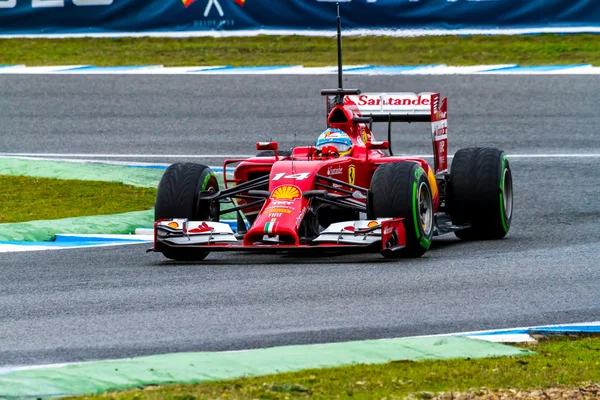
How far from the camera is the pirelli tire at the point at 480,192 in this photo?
11.2 metres

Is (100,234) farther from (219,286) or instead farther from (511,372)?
(511,372)

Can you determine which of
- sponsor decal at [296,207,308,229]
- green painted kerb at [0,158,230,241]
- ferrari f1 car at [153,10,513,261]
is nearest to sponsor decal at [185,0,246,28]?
green painted kerb at [0,158,230,241]

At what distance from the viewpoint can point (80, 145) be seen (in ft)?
54.3

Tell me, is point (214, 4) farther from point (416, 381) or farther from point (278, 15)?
point (416, 381)

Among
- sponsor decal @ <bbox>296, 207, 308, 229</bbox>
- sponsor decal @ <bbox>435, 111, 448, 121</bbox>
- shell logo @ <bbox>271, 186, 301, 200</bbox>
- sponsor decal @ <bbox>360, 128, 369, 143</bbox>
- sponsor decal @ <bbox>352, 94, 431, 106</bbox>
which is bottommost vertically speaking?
sponsor decal @ <bbox>296, 207, 308, 229</bbox>

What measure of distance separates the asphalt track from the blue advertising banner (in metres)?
1.73

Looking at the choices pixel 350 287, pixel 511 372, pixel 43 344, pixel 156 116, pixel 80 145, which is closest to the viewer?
pixel 511 372

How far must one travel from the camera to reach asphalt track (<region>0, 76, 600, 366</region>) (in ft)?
24.1

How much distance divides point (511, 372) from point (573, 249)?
164 inches

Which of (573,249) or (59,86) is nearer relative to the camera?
(573,249)

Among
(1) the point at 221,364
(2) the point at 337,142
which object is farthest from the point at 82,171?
(1) the point at 221,364

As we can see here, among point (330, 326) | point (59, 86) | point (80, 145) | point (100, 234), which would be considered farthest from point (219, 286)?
point (59, 86)

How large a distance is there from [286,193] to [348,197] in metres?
0.51

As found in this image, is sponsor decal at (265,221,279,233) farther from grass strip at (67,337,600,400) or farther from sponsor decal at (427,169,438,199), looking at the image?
grass strip at (67,337,600,400)
